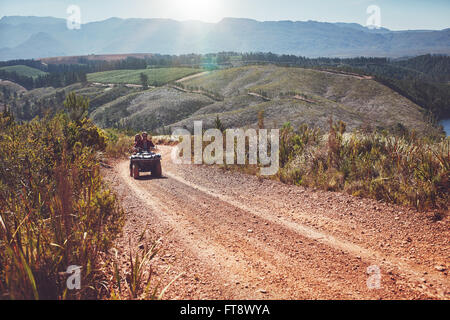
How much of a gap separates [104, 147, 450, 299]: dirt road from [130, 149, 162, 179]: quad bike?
4.00m

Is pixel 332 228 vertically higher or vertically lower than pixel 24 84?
lower

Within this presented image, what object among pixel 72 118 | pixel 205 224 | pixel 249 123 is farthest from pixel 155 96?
pixel 205 224

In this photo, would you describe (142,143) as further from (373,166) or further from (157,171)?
(373,166)

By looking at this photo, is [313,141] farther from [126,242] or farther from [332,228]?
[126,242]

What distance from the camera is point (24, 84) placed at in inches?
6821

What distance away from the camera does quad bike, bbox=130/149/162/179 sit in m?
12.1

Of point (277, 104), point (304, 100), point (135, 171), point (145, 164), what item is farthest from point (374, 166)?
point (304, 100)

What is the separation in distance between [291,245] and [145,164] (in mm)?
8447

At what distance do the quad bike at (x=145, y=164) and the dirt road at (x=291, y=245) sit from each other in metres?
4.00

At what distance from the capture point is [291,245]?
16.2 feet

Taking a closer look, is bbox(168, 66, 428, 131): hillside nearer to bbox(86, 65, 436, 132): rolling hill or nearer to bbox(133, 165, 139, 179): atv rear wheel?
bbox(86, 65, 436, 132): rolling hill

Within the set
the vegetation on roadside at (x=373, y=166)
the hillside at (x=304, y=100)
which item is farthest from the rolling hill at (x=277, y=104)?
the vegetation on roadside at (x=373, y=166)

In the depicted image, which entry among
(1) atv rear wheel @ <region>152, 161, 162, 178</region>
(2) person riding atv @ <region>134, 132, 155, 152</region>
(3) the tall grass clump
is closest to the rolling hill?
(2) person riding atv @ <region>134, 132, 155, 152</region>

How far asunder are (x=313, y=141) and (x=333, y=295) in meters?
7.71
